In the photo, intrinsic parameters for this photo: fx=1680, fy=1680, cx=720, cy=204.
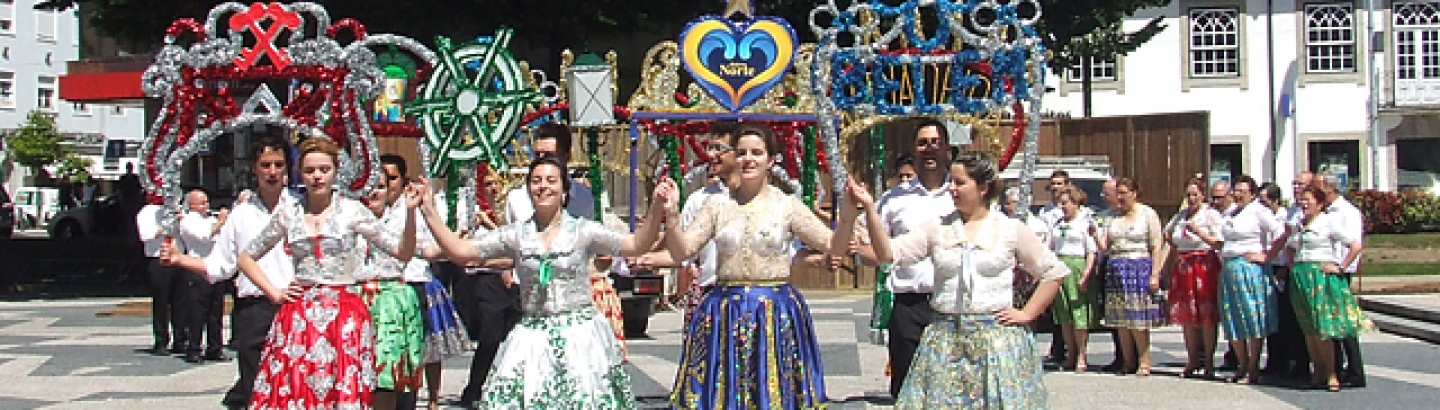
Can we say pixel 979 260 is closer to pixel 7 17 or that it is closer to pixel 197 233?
pixel 197 233

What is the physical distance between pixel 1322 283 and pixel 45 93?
182 feet

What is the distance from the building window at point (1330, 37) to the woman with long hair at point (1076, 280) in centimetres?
2815

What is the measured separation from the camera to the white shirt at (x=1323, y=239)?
11.0m

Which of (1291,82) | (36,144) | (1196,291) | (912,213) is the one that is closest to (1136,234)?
(1196,291)

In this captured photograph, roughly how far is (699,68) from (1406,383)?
559 cm

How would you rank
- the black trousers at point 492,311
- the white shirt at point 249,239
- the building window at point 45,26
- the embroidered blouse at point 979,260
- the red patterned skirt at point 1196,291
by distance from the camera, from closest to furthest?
1. the embroidered blouse at point 979,260
2. the white shirt at point 249,239
3. the black trousers at point 492,311
4. the red patterned skirt at point 1196,291
5. the building window at point 45,26

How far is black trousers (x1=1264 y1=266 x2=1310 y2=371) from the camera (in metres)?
11.6

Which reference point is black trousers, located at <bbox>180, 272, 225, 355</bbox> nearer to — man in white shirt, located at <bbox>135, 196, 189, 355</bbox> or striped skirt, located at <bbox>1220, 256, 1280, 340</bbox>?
man in white shirt, located at <bbox>135, 196, 189, 355</bbox>

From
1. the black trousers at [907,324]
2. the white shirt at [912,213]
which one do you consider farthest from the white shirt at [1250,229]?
the black trousers at [907,324]

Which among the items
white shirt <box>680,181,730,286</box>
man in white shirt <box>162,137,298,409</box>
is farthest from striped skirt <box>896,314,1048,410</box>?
man in white shirt <box>162,137,298,409</box>

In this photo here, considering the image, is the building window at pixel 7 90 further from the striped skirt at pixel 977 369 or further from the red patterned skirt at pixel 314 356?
the striped skirt at pixel 977 369

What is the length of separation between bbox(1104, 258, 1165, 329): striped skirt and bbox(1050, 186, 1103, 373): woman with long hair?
0.23 metres

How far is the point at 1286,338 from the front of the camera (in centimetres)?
1173

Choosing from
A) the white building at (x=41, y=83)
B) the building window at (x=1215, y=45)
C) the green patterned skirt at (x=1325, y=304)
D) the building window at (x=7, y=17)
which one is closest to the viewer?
the green patterned skirt at (x=1325, y=304)
